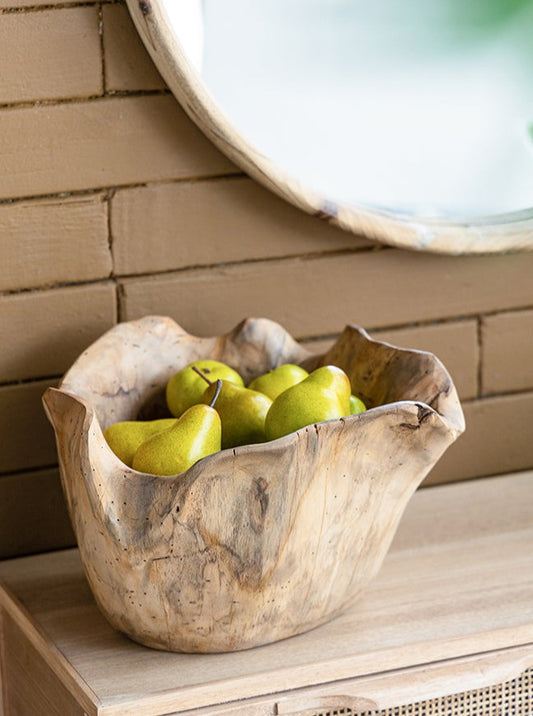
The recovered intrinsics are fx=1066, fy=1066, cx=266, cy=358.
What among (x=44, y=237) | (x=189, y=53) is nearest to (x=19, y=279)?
(x=44, y=237)

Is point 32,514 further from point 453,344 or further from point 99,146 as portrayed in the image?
point 453,344

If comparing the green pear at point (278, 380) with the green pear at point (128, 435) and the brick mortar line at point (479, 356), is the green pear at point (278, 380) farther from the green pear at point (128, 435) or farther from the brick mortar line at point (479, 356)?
the brick mortar line at point (479, 356)

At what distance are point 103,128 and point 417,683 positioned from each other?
589mm

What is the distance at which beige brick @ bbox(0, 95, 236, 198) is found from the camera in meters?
1.01

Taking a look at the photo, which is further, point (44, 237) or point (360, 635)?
point (44, 237)

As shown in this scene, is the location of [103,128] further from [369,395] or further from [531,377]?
[531,377]

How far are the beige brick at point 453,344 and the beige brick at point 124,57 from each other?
372 millimetres

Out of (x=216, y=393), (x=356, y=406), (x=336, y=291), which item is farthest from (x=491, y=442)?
(x=216, y=393)

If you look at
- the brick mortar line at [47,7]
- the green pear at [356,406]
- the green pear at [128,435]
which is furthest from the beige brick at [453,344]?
the brick mortar line at [47,7]

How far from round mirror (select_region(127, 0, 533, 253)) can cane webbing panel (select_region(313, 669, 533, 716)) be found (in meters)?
0.47

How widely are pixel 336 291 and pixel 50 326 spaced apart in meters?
0.31

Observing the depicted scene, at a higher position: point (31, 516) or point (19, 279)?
point (19, 279)

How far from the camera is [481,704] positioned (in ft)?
2.97

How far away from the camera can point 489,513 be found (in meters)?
1.15
